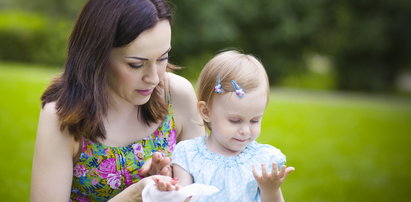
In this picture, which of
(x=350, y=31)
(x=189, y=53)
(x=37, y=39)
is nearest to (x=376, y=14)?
(x=350, y=31)

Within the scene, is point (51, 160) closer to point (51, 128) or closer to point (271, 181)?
point (51, 128)

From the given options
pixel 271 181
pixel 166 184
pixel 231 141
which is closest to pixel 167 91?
pixel 231 141

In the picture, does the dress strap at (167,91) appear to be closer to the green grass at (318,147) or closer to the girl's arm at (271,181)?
the girl's arm at (271,181)

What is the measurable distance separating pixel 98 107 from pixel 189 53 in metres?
22.1

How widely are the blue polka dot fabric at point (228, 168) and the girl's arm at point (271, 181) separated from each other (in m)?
0.13

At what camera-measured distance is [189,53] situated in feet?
80.9

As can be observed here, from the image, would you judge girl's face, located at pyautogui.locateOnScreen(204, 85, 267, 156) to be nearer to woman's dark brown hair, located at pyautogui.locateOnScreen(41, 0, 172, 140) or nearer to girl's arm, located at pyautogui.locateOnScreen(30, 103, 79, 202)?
woman's dark brown hair, located at pyautogui.locateOnScreen(41, 0, 172, 140)

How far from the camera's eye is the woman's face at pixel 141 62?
8.46ft

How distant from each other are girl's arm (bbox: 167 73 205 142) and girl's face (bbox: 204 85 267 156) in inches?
26.2

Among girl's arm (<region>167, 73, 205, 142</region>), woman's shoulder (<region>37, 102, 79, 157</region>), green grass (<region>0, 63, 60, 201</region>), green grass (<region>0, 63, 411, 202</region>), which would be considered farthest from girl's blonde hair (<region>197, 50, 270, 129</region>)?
green grass (<region>0, 63, 411, 202</region>)

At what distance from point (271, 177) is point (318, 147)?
6305mm

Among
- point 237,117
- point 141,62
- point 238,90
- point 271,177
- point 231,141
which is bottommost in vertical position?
point 271,177

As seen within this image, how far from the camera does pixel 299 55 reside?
26922mm

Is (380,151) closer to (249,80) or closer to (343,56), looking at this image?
(249,80)
